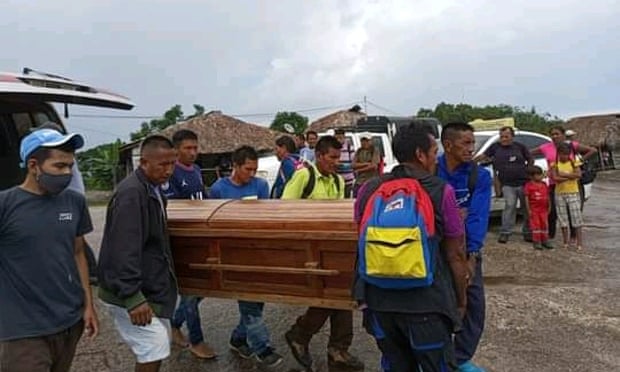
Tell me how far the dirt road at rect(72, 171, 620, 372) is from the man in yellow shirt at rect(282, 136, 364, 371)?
5.9 inches

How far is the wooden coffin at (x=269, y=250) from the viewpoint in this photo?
322cm

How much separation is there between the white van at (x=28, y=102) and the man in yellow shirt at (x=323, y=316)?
162 centimetres

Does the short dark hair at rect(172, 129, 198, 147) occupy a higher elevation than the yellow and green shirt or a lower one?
higher

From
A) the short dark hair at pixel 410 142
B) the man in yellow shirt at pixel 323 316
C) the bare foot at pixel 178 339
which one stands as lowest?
the bare foot at pixel 178 339

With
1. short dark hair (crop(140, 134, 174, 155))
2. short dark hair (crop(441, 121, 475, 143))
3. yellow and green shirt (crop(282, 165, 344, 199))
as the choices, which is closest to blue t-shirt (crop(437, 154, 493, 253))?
short dark hair (crop(441, 121, 475, 143))

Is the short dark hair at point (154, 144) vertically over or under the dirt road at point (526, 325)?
over

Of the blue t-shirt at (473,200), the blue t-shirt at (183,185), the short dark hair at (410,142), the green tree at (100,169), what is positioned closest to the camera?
the short dark hair at (410,142)

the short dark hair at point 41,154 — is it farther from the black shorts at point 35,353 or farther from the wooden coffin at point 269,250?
the wooden coffin at point 269,250

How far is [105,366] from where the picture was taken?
435cm

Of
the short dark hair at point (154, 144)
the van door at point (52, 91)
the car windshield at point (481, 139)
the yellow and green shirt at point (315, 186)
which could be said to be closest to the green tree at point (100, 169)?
the car windshield at point (481, 139)

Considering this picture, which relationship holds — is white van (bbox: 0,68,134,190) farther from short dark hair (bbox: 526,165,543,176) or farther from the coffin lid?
short dark hair (bbox: 526,165,543,176)

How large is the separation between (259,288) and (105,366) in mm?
1653

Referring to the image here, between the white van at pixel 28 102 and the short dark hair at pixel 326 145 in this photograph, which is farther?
the short dark hair at pixel 326 145

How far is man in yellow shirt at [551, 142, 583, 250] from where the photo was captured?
317 inches
